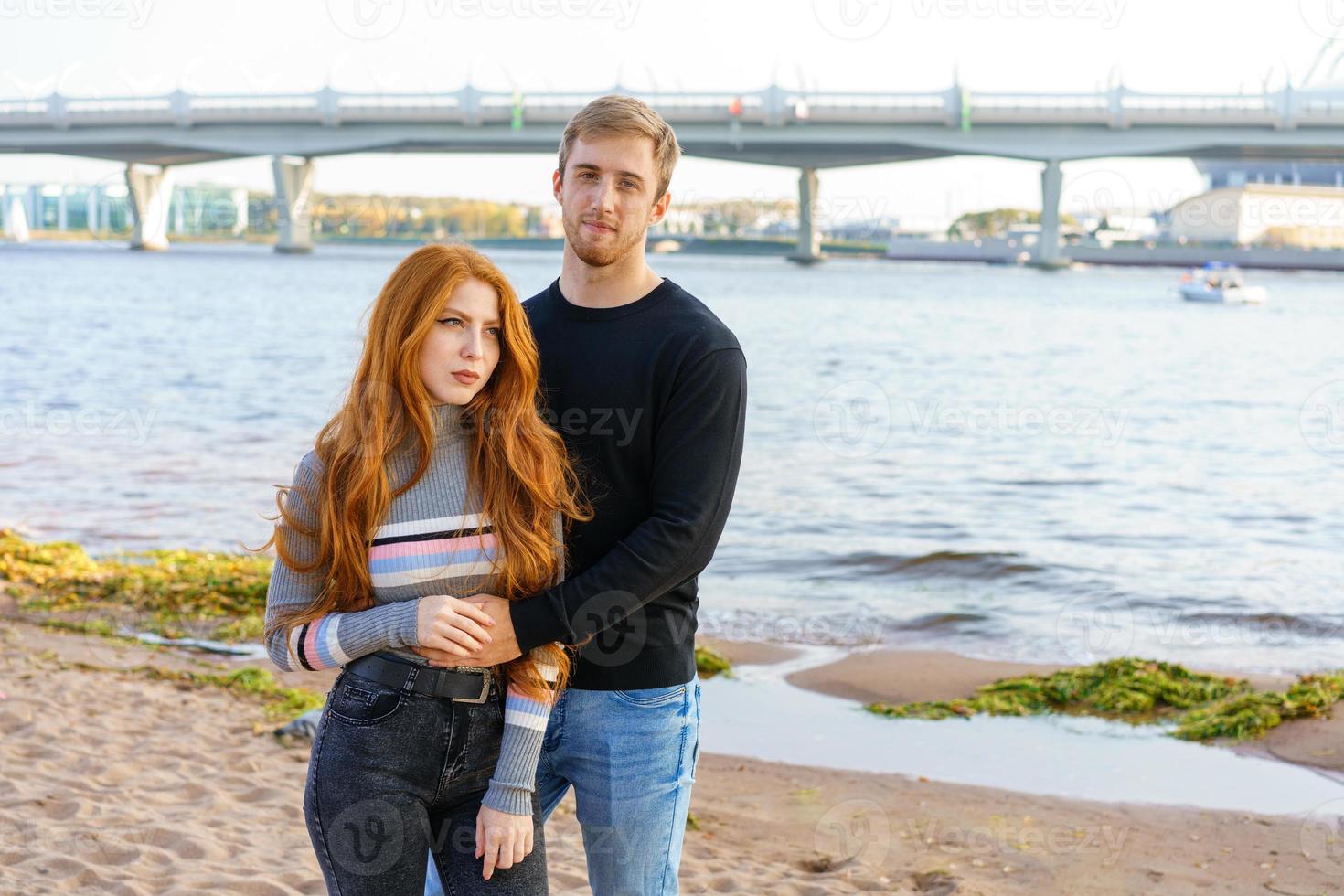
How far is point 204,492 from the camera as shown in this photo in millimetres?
14219

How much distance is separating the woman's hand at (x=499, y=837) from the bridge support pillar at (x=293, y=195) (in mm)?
65931

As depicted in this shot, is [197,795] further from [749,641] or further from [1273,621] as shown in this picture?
[1273,621]

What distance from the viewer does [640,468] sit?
2621mm

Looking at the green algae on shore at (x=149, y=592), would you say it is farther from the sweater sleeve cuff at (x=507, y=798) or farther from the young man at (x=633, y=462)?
the sweater sleeve cuff at (x=507, y=798)

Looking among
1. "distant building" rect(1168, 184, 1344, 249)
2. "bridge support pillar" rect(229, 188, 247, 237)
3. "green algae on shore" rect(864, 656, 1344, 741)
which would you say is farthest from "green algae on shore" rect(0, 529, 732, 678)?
"distant building" rect(1168, 184, 1344, 249)

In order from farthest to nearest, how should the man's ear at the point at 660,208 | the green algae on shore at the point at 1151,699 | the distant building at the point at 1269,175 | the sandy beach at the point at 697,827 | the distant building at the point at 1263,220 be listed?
the distant building at the point at 1269,175, the distant building at the point at 1263,220, the green algae on shore at the point at 1151,699, the sandy beach at the point at 697,827, the man's ear at the point at 660,208

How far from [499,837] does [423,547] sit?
0.57 meters

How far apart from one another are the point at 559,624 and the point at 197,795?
330 centimetres

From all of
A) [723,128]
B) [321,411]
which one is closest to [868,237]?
[723,128]

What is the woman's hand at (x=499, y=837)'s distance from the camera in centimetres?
237

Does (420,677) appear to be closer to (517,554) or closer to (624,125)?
(517,554)

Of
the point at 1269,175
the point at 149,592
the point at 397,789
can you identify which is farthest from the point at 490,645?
the point at 1269,175

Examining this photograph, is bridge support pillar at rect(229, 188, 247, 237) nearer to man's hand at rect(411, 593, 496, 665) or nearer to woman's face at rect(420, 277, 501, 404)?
woman's face at rect(420, 277, 501, 404)

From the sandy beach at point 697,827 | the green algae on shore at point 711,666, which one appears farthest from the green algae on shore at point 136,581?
the green algae on shore at point 711,666
